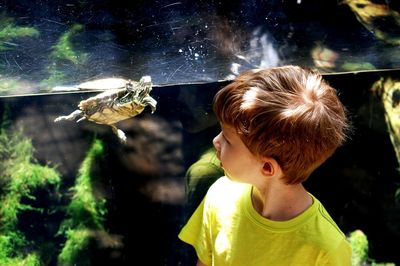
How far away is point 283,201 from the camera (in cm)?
121

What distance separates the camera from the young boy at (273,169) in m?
1.05

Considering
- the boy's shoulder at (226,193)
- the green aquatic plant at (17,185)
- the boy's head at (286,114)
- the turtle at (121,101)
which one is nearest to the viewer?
the boy's head at (286,114)

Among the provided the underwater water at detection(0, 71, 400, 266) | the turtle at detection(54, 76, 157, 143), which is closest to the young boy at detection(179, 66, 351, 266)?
the turtle at detection(54, 76, 157, 143)

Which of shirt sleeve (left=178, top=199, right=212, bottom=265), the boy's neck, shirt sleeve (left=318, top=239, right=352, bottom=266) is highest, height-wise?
the boy's neck

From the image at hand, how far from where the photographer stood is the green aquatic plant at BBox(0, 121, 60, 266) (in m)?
2.14

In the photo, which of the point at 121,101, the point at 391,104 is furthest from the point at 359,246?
the point at 121,101

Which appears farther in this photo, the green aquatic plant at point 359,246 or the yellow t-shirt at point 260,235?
the green aquatic plant at point 359,246

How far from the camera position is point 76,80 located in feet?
5.70

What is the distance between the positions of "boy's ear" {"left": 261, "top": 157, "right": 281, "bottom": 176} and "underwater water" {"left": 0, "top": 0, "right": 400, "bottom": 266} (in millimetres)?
717

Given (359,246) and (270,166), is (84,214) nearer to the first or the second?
(270,166)

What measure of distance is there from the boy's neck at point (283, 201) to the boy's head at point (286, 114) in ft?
0.38

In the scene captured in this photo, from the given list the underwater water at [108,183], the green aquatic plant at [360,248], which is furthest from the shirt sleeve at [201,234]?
the green aquatic plant at [360,248]

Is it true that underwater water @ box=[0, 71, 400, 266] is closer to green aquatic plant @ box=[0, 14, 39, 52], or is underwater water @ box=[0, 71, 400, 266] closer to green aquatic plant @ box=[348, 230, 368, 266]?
green aquatic plant @ box=[0, 14, 39, 52]

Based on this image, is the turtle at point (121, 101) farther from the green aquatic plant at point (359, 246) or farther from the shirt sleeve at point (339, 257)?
the green aquatic plant at point (359, 246)
